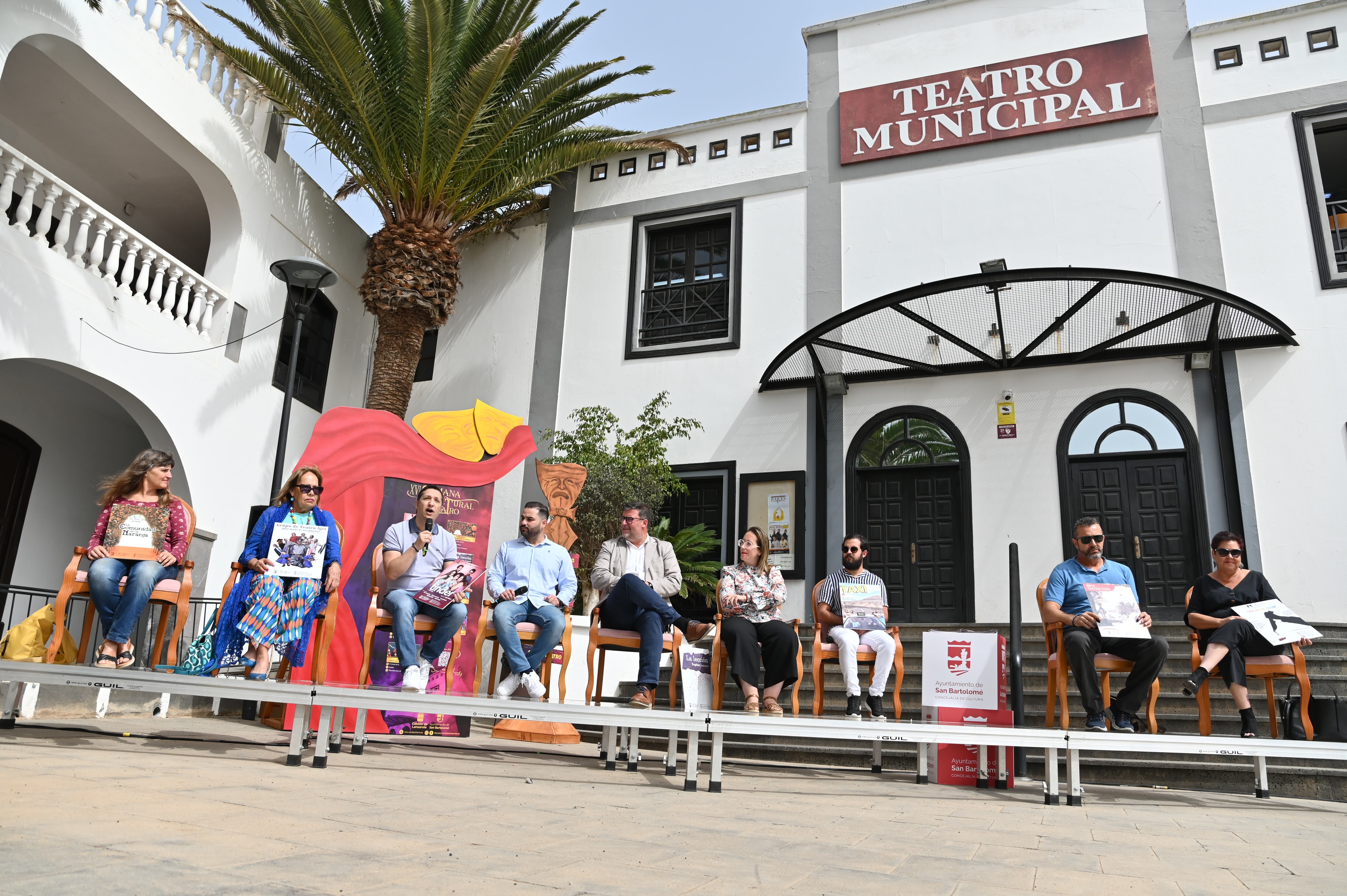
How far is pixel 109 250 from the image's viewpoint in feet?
32.3

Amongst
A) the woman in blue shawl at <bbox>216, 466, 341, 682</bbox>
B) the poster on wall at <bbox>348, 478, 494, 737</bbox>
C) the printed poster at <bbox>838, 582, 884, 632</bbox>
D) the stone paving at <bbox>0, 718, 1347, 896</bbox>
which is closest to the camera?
the stone paving at <bbox>0, 718, 1347, 896</bbox>

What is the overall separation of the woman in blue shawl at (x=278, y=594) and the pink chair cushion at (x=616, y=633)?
65.3 inches

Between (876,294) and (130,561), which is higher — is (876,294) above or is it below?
above

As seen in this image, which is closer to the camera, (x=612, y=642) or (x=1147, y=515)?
(x=612, y=642)

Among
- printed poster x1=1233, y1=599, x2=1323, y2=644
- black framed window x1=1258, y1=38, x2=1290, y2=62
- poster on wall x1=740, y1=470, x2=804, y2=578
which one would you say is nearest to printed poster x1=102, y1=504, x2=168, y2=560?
poster on wall x1=740, y1=470, x2=804, y2=578

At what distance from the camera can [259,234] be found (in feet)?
35.1

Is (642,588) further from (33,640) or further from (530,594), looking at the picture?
(33,640)

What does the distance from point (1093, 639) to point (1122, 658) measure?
0.21 meters

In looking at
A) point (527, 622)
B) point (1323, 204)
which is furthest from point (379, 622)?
point (1323, 204)

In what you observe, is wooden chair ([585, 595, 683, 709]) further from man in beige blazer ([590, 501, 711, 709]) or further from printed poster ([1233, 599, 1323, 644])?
printed poster ([1233, 599, 1323, 644])

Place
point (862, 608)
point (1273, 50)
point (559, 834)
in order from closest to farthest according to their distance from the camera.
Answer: point (559, 834) → point (862, 608) → point (1273, 50)

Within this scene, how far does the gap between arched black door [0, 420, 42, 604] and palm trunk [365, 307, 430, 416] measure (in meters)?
3.81

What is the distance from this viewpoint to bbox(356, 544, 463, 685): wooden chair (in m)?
5.58

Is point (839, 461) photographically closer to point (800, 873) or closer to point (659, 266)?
point (659, 266)
